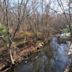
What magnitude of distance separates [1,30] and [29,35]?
1781 cm

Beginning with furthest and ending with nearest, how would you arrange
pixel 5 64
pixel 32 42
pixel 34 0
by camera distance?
pixel 32 42 < pixel 34 0 < pixel 5 64

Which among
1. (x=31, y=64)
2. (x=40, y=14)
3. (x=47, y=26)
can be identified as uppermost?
(x=40, y=14)

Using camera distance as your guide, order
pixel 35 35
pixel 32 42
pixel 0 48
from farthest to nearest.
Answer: pixel 35 35 < pixel 32 42 < pixel 0 48

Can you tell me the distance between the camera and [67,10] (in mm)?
13188

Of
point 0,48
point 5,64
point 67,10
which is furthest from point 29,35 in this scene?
point 67,10

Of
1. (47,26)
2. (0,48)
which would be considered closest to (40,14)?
(47,26)

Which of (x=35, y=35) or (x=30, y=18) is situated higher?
(x=30, y=18)

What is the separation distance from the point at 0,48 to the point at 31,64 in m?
5.14

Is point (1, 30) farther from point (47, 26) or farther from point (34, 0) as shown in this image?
point (47, 26)

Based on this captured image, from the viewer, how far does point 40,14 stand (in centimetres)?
4231

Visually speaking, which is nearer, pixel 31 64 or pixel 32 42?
pixel 31 64

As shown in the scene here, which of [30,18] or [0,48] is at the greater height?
[30,18]

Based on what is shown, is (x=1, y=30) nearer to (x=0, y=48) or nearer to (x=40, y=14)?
(x=0, y=48)

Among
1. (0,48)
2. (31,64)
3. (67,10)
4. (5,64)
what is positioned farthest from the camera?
(0,48)
